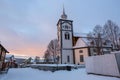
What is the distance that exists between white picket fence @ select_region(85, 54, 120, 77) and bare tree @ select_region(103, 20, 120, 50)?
15.1 m

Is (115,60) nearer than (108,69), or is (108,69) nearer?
(115,60)

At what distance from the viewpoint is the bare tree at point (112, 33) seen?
28.0m

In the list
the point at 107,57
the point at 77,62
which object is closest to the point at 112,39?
the point at 77,62

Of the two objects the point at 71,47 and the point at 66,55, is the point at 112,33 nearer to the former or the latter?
the point at 71,47

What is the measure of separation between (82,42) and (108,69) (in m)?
22.3

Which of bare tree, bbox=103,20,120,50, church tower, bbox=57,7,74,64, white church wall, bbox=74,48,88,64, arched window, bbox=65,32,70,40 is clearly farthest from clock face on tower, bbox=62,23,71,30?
bare tree, bbox=103,20,120,50

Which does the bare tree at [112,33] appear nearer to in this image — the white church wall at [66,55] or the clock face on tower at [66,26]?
the white church wall at [66,55]

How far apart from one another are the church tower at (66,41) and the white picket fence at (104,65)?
708 inches

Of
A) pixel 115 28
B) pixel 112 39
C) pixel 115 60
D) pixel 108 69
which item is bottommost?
pixel 108 69

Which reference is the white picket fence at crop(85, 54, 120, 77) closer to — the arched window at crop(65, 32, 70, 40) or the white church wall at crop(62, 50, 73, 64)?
the white church wall at crop(62, 50, 73, 64)

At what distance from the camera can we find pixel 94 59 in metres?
14.9

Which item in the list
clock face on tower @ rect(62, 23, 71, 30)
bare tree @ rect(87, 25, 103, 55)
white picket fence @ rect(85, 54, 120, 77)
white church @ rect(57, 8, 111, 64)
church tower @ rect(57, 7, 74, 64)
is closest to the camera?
white picket fence @ rect(85, 54, 120, 77)

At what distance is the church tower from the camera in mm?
34031

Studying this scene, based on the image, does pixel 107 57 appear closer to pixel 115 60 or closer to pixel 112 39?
pixel 115 60
